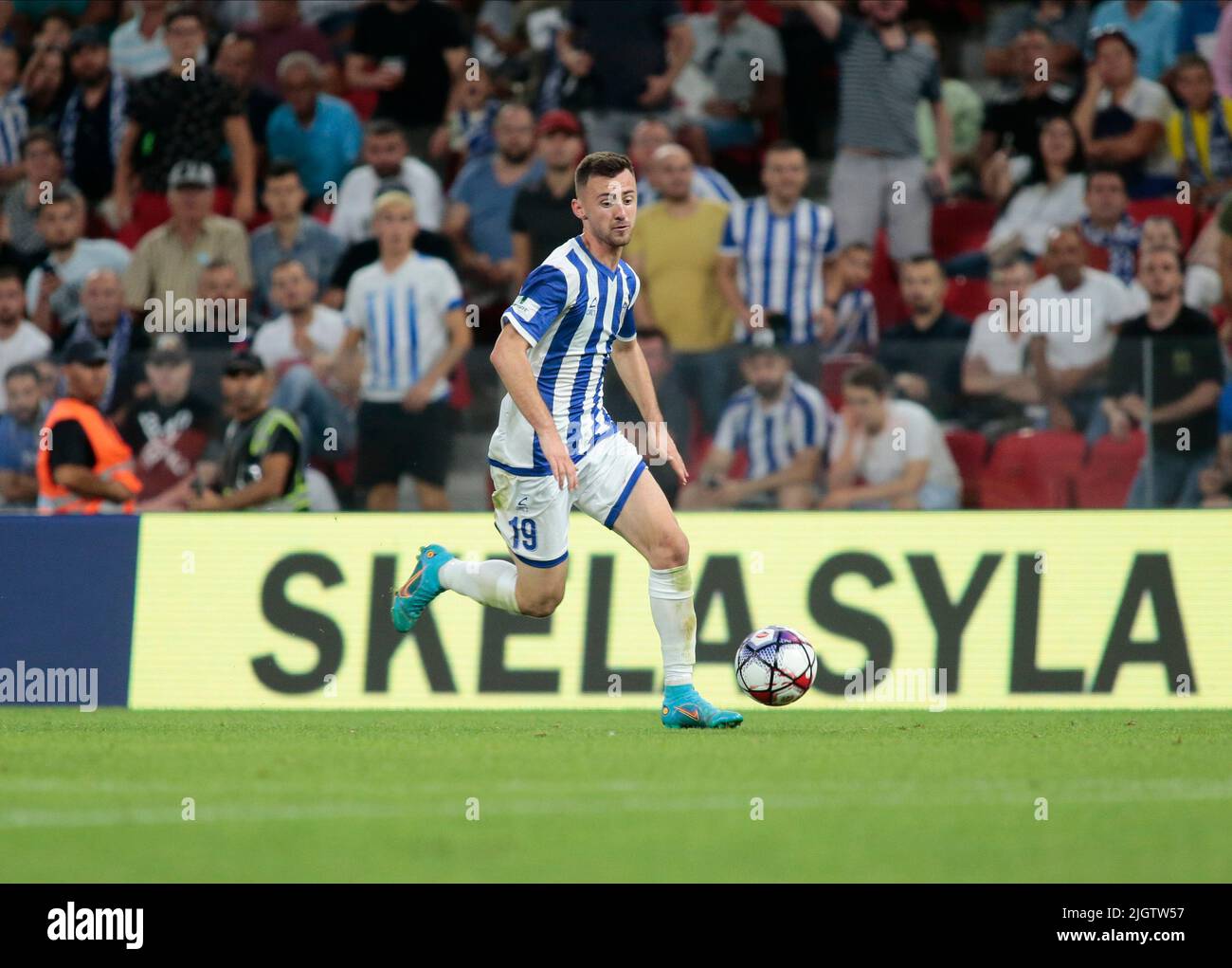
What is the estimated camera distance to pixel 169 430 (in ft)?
42.1

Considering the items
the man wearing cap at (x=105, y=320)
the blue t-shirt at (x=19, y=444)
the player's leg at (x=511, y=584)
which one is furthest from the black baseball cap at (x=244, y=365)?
the player's leg at (x=511, y=584)

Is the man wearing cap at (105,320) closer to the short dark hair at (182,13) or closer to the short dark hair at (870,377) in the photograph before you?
the short dark hair at (182,13)

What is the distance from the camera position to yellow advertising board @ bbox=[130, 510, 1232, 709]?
35.5ft

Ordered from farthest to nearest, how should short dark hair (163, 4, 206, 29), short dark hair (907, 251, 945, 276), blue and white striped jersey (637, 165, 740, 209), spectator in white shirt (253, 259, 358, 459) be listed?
1. short dark hair (163, 4, 206, 29)
2. blue and white striped jersey (637, 165, 740, 209)
3. short dark hair (907, 251, 945, 276)
4. spectator in white shirt (253, 259, 358, 459)

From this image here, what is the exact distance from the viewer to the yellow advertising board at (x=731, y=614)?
10812 millimetres

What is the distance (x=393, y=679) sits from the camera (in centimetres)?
1102

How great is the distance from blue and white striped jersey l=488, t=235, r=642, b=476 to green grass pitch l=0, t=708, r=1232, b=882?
52.7 inches

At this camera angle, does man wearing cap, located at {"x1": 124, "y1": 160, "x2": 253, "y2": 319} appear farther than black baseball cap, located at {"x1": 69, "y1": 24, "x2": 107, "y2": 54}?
No

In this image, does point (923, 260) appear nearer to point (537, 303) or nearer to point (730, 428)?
point (730, 428)

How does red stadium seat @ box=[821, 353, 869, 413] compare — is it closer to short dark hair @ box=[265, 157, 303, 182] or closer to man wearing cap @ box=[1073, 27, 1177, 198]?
man wearing cap @ box=[1073, 27, 1177, 198]

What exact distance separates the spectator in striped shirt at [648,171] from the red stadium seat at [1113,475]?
364 cm

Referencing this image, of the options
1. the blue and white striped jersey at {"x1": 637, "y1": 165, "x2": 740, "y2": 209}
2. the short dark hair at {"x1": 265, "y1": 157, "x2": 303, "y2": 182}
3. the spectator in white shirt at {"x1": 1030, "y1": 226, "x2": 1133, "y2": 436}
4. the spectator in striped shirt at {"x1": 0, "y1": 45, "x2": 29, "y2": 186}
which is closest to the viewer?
the spectator in white shirt at {"x1": 1030, "y1": 226, "x2": 1133, "y2": 436}

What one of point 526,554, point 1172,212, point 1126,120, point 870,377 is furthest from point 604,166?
point 1126,120

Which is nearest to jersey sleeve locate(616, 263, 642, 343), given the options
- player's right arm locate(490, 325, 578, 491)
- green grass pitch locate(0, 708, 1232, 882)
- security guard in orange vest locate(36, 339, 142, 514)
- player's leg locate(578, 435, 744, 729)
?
player's leg locate(578, 435, 744, 729)
